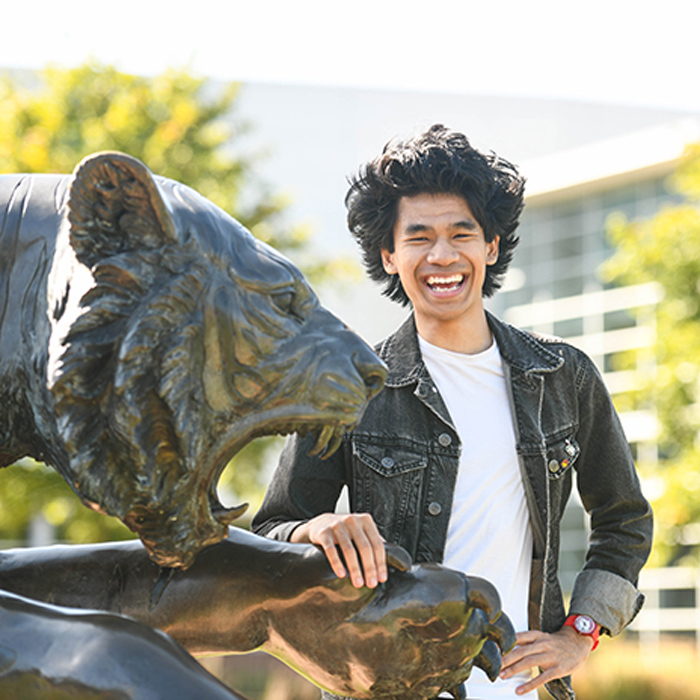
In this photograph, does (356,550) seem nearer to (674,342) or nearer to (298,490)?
(298,490)

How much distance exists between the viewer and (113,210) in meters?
0.91

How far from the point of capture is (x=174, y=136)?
1392 centimetres

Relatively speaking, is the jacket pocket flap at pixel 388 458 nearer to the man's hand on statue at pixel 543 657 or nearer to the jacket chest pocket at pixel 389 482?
the jacket chest pocket at pixel 389 482

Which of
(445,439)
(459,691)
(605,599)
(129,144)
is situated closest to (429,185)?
(445,439)

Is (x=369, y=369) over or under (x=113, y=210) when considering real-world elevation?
under

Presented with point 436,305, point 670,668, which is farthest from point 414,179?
point 670,668

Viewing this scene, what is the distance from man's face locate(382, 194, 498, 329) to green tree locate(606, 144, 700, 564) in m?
12.5

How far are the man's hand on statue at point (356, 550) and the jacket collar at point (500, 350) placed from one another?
1.28m

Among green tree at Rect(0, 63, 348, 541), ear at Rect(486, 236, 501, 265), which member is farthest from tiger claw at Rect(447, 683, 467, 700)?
green tree at Rect(0, 63, 348, 541)

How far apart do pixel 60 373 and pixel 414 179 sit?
2.16 m

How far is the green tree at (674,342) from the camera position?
14758mm

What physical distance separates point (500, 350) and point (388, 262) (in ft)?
→ 1.42

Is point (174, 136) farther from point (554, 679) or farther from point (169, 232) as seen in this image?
point (169, 232)

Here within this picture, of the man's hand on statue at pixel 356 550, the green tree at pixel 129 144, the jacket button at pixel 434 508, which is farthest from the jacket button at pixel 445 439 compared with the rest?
the green tree at pixel 129 144
